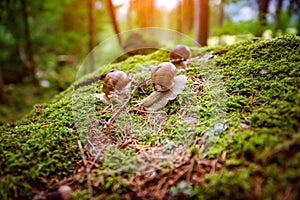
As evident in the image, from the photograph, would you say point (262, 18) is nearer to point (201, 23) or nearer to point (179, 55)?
point (201, 23)

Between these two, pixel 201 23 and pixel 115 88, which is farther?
pixel 201 23

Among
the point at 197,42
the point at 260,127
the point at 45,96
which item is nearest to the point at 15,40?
the point at 45,96

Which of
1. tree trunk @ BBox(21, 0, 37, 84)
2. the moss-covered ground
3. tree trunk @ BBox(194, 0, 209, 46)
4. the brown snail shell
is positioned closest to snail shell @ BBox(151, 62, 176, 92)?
the moss-covered ground

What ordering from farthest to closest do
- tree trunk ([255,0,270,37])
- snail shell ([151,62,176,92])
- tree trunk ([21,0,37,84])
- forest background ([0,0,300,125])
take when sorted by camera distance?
tree trunk ([21,0,37,84])
forest background ([0,0,300,125])
tree trunk ([255,0,270,37])
snail shell ([151,62,176,92])

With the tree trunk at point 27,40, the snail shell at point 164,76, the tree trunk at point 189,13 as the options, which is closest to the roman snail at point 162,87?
the snail shell at point 164,76

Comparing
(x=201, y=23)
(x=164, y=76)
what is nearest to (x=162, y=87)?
(x=164, y=76)

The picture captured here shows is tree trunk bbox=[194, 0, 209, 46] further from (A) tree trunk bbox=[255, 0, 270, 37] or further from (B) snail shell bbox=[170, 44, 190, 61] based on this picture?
(B) snail shell bbox=[170, 44, 190, 61]
